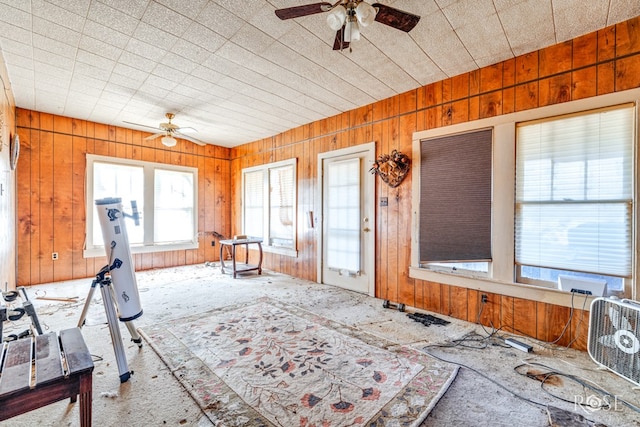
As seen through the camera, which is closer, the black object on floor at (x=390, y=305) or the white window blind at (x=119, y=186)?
the black object on floor at (x=390, y=305)

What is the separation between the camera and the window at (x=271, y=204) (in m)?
5.37

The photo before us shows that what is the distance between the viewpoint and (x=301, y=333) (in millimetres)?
2758

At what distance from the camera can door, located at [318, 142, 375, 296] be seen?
4066 mm

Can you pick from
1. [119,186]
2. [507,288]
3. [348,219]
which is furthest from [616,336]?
[119,186]

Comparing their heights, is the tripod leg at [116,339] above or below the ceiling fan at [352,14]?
below

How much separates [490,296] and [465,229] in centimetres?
74

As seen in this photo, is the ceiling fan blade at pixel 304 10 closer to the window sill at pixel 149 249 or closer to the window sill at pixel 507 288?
the window sill at pixel 507 288

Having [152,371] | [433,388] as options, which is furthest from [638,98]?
[152,371]

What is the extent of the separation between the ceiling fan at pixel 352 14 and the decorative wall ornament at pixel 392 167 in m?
1.79

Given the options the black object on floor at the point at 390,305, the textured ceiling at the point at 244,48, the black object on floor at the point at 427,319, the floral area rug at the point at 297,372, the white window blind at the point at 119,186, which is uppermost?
the textured ceiling at the point at 244,48

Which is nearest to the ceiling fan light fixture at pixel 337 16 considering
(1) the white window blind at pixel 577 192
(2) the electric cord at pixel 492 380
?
(1) the white window blind at pixel 577 192

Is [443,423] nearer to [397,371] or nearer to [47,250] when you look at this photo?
[397,371]

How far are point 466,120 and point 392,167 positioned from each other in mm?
968

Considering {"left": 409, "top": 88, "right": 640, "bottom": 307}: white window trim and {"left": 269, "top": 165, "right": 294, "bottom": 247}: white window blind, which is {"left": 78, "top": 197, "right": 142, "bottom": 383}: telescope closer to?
{"left": 409, "top": 88, "right": 640, "bottom": 307}: white window trim
